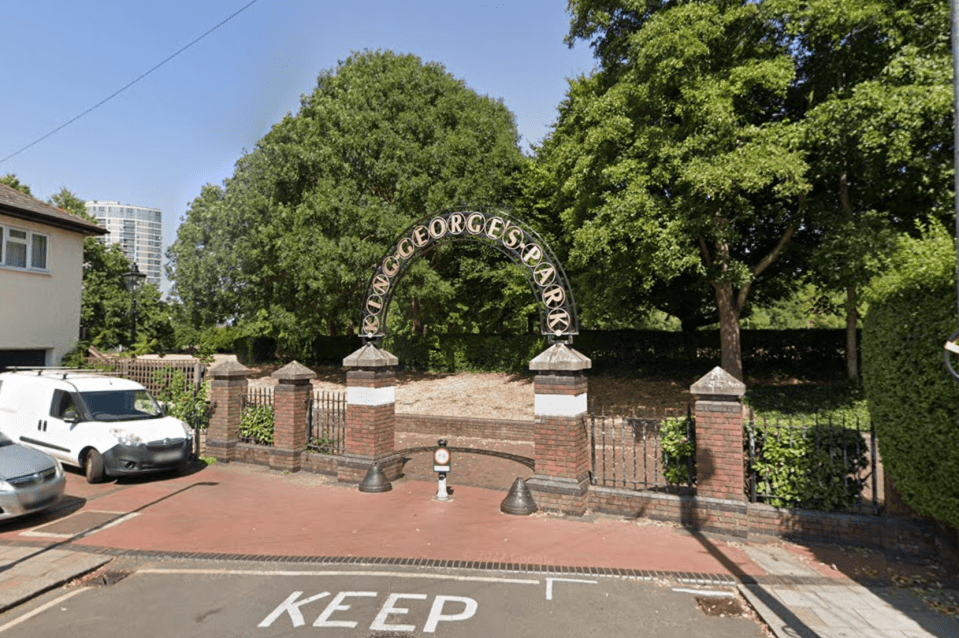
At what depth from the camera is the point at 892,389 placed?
20.4ft

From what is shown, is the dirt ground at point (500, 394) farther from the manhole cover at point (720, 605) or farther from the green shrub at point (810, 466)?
the manhole cover at point (720, 605)

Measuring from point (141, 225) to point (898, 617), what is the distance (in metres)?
230

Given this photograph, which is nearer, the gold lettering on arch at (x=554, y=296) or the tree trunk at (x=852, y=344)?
the gold lettering on arch at (x=554, y=296)

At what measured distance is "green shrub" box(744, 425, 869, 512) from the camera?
7078 mm

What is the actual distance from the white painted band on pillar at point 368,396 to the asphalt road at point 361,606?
4.17 meters

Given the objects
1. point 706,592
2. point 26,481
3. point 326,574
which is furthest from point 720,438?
point 26,481

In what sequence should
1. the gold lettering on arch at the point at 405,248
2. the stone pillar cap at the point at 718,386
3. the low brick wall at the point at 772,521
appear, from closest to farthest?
the low brick wall at the point at 772,521
the stone pillar cap at the point at 718,386
the gold lettering on arch at the point at 405,248

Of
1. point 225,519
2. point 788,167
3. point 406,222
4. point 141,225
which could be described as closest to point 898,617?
point 225,519

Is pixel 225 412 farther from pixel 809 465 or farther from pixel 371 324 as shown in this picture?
pixel 809 465

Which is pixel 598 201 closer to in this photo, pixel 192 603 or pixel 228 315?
pixel 192 603

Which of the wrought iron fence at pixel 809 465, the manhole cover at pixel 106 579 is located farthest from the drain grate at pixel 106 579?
the wrought iron fence at pixel 809 465

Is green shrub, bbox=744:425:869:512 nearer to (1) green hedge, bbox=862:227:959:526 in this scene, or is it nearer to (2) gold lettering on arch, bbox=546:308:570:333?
(1) green hedge, bbox=862:227:959:526

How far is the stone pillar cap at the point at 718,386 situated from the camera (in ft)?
24.2

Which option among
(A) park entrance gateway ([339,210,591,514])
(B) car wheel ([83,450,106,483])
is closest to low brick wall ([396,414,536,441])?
(A) park entrance gateway ([339,210,591,514])
